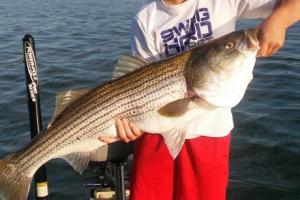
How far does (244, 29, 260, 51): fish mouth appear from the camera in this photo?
136 inches

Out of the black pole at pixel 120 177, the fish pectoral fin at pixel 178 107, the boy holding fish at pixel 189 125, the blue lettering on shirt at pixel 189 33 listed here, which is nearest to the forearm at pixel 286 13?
the boy holding fish at pixel 189 125

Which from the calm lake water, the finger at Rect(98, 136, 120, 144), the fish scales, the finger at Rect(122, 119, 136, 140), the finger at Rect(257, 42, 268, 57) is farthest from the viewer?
the calm lake water

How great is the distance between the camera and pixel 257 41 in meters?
3.47

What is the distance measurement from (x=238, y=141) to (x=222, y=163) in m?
3.92

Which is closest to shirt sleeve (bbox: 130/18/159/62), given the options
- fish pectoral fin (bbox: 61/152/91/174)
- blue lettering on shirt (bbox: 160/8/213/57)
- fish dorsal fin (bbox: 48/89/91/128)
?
blue lettering on shirt (bbox: 160/8/213/57)

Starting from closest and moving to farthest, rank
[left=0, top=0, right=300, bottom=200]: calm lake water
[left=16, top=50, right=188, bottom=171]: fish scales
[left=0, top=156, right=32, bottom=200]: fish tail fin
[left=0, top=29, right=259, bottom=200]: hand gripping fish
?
[left=0, top=29, right=259, bottom=200]: hand gripping fish → [left=16, top=50, right=188, bottom=171]: fish scales → [left=0, top=156, right=32, bottom=200]: fish tail fin → [left=0, top=0, right=300, bottom=200]: calm lake water

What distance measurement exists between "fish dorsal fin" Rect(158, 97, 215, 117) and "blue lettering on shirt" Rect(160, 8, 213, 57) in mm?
527

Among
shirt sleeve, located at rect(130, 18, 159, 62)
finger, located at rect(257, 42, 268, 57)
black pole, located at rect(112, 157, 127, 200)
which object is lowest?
black pole, located at rect(112, 157, 127, 200)

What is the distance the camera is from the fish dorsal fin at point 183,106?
11.9 ft

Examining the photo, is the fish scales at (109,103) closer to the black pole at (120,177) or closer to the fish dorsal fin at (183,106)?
the fish dorsal fin at (183,106)

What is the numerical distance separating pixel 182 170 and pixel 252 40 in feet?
3.91

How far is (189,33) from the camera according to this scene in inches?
155

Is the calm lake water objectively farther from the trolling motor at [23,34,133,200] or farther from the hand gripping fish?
the hand gripping fish

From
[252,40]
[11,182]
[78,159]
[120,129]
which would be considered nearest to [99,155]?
[78,159]
